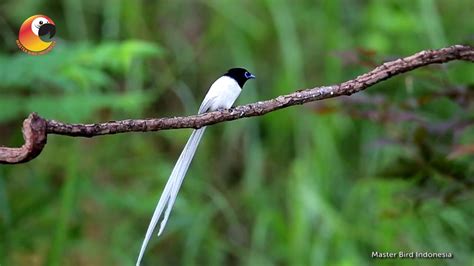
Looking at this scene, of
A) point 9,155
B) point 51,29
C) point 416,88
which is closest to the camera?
point 9,155

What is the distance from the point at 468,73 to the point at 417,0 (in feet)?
1.42

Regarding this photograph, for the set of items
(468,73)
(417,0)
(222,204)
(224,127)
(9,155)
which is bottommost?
(9,155)

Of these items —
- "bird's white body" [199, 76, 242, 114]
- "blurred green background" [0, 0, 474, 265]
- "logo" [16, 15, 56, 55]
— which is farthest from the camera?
"blurred green background" [0, 0, 474, 265]

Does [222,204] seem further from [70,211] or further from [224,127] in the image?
[70,211]

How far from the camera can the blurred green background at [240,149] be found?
108 inches

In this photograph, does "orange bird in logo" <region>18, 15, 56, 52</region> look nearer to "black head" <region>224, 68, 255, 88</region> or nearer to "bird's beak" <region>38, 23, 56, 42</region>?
"bird's beak" <region>38, 23, 56, 42</region>

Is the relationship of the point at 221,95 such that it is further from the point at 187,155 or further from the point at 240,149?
the point at 240,149

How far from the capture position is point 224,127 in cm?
333

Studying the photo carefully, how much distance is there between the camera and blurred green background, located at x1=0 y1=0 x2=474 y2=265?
2.74m

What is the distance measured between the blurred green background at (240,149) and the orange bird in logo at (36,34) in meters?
0.89

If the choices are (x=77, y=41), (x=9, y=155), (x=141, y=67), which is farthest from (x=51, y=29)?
(x=77, y=41)

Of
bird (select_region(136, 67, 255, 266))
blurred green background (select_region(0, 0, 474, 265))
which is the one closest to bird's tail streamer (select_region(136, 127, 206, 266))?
bird (select_region(136, 67, 255, 266))

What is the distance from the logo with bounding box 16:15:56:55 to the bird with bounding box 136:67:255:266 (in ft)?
1.27

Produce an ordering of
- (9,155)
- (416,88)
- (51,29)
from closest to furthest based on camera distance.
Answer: (9,155) < (51,29) < (416,88)
